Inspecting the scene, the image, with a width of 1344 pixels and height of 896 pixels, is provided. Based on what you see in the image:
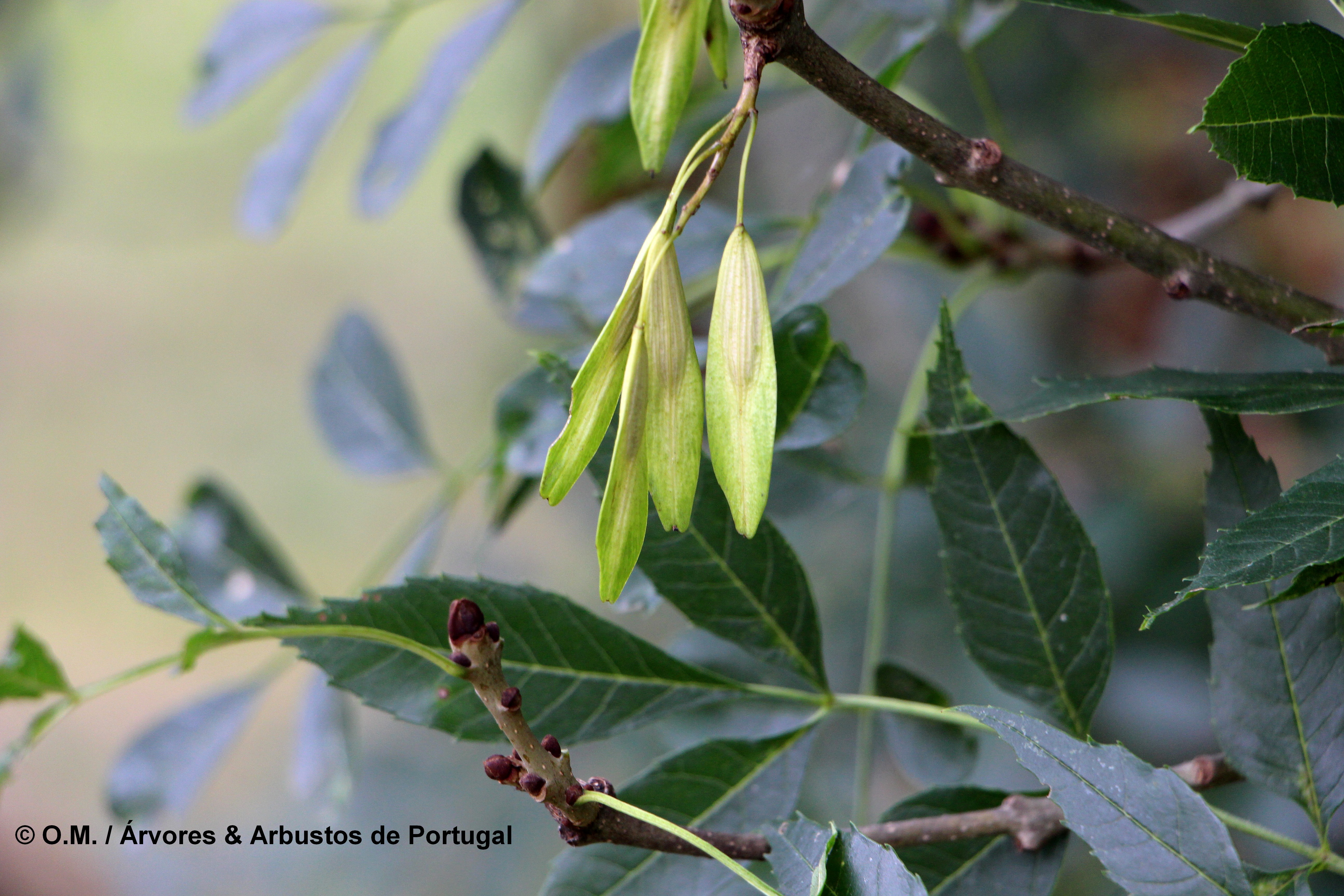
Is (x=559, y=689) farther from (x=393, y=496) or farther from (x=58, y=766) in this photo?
(x=58, y=766)

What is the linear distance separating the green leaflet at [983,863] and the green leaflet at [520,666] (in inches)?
3.2

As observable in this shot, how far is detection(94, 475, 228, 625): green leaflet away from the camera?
0.27m

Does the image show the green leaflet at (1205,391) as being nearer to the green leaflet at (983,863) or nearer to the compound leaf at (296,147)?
the green leaflet at (983,863)

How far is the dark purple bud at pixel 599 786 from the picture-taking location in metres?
0.26

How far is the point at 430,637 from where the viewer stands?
30 cm

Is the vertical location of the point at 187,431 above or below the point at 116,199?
below

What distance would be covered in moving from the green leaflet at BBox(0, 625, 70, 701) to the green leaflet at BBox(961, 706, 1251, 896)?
0.27m

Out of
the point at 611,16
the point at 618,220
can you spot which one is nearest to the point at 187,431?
the point at 611,16

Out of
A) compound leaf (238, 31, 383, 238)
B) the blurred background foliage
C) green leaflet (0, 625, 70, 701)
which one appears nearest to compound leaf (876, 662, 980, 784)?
the blurred background foliage

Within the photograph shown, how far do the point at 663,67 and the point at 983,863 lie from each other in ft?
0.86

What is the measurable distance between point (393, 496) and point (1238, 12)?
5.21 feet

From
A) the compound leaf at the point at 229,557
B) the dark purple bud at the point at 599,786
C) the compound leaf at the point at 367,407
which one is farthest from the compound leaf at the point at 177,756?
the dark purple bud at the point at 599,786

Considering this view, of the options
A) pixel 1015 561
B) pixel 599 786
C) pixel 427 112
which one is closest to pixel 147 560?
pixel 599 786

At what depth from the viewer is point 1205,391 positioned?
27 cm
